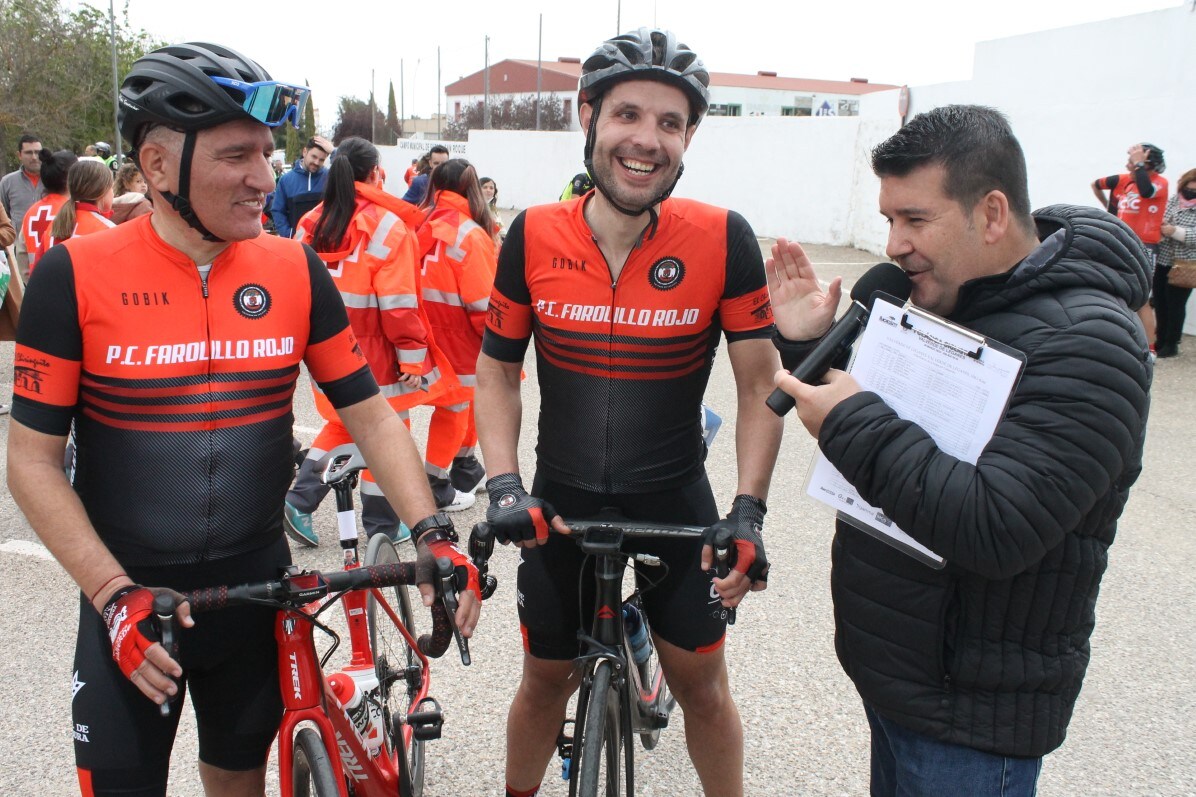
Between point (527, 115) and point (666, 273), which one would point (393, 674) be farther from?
point (527, 115)

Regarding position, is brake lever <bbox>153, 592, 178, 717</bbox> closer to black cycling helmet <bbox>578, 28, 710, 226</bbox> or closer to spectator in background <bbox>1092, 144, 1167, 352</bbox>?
black cycling helmet <bbox>578, 28, 710, 226</bbox>

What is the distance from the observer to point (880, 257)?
1830 centimetres

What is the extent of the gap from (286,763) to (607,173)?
1.65 metres

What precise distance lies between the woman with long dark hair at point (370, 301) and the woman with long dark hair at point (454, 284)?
0.33 meters

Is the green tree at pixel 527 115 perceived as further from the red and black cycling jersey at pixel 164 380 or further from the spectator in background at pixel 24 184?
the red and black cycling jersey at pixel 164 380

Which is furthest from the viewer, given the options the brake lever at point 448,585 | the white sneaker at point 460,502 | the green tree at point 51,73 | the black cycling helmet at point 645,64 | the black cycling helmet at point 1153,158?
the green tree at point 51,73

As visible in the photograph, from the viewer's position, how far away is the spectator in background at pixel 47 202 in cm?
771

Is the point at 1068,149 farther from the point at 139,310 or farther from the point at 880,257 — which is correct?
the point at 139,310

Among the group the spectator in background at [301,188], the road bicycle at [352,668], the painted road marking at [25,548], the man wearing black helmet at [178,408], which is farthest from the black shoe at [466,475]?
the spectator in background at [301,188]

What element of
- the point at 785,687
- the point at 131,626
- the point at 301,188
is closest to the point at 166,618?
the point at 131,626

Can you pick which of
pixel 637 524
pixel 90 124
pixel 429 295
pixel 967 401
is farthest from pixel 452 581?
pixel 90 124

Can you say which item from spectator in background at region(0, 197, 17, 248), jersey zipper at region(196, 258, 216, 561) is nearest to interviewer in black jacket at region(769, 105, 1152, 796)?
jersey zipper at region(196, 258, 216, 561)

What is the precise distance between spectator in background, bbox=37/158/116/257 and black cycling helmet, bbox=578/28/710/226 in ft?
17.7

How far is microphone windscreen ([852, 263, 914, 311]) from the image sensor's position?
5.95 ft
